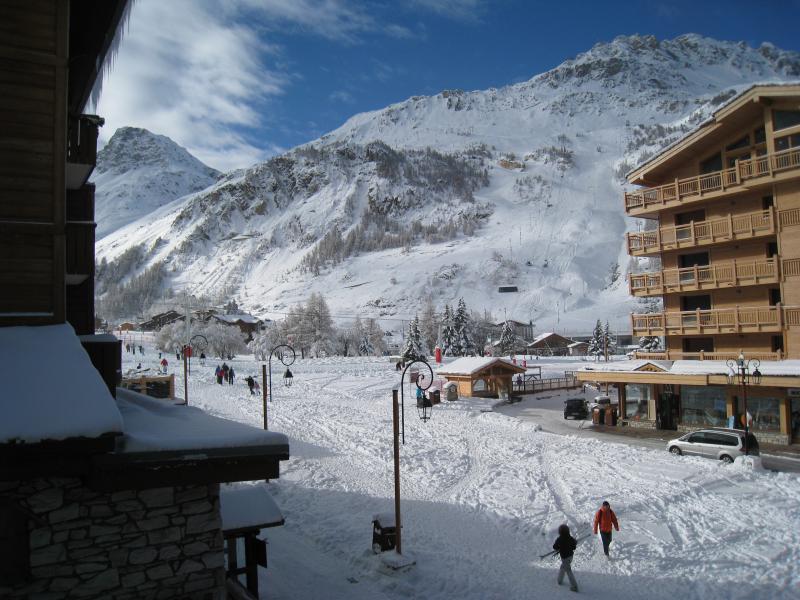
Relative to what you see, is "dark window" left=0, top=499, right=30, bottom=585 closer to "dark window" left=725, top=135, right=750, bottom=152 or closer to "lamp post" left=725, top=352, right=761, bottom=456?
"lamp post" left=725, top=352, right=761, bottom=456

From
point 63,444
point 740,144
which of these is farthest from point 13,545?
point 740,144

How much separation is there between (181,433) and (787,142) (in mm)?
31060

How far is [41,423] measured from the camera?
613cm

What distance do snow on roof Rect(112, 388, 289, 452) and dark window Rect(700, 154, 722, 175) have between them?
102 ft

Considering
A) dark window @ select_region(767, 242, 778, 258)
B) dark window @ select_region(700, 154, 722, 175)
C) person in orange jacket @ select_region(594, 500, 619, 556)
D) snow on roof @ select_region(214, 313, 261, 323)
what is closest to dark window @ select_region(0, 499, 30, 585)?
person in orange jacket @ select_region(594, 500, 619, 556)

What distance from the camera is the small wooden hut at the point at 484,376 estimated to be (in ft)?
140

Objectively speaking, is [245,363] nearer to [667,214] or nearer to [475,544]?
[667,214]

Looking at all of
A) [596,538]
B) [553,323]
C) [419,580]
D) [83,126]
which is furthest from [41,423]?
[553,323]

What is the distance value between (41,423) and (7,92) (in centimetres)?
480

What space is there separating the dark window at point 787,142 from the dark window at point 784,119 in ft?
1.76

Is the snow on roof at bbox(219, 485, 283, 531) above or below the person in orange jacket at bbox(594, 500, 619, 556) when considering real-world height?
above

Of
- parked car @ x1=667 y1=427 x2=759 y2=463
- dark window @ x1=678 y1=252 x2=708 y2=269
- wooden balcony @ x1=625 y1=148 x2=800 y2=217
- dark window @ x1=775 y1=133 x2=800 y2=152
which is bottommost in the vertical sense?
parked car @ x1=667 y1=427 x2=759 y2=463

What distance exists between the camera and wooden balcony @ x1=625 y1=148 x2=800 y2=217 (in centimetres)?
2622

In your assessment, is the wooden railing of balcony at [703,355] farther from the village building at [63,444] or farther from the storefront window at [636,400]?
the village building at [63,444]
